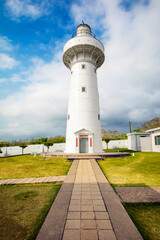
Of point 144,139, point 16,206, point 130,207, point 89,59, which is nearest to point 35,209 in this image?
point 16,206

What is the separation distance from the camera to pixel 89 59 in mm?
18078

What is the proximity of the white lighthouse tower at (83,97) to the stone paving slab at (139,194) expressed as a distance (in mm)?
11380

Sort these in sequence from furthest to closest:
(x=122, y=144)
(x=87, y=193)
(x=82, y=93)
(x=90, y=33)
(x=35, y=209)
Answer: (x=122, y=144) → (x=90, y=33) → (x=82, y=93) → (x=87, y=193) → (x=35, y=209)

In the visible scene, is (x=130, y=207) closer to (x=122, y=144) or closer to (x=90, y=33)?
(x=90, y=33)

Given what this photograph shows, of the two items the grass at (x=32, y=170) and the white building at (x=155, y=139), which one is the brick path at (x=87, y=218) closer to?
the grass at (x=32, y=170)

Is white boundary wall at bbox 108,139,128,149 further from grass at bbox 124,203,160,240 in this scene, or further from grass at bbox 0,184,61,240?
grass at bbox 124,203,160,240

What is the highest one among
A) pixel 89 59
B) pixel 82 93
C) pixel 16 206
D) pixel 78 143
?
pixel 89 59

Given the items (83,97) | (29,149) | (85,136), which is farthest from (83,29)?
(29,149)

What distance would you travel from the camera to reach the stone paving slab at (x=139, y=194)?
3.68m

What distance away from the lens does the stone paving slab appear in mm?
3680

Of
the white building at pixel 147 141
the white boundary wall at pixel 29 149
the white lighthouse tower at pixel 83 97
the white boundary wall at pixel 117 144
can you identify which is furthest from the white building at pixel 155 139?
the white boundary wall at pixel 29 149

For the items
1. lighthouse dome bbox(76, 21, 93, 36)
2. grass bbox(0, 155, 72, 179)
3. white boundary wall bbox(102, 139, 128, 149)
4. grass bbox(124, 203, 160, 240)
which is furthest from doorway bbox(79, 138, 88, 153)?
lighthouse dome bbox(76, 21, 93, 36)

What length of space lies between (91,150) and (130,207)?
1250 cm

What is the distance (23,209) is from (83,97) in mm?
14742
